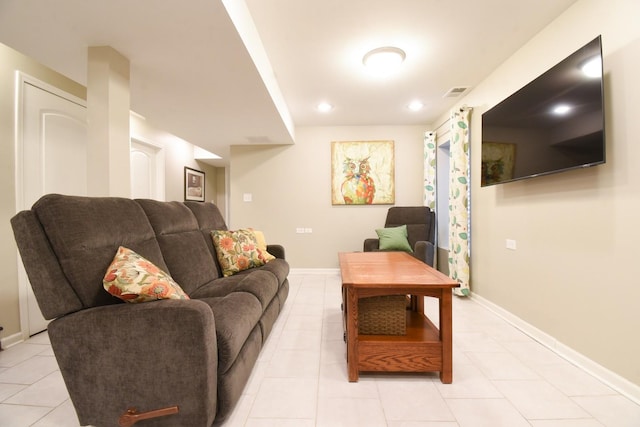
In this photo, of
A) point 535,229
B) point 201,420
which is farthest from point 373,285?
Result: point 535,229

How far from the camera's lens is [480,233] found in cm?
287

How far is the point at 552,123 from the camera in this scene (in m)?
1.87

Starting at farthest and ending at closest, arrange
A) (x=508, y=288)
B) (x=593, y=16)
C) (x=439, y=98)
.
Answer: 1. (x=439, y=98)
2. (x=508, y=288)
3. (x=593, y=16)

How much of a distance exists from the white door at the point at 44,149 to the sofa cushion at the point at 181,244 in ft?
4.17

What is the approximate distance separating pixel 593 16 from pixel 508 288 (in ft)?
6.80

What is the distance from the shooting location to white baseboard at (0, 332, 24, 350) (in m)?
2.02

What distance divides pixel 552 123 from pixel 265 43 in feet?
7.42

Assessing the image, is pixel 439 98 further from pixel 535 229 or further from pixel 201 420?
pixel 201 420

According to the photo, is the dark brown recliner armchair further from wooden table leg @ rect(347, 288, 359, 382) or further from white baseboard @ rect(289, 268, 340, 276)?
wooden table leg @ rect(347, 288, 359, 382)

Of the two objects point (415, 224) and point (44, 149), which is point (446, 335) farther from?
point (44, 149)

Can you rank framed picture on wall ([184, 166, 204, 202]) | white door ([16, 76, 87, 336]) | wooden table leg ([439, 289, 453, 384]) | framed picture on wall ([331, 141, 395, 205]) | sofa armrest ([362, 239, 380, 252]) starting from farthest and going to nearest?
framed picture on wall ([184, 166, 204, 202]), framed picture on wall ([331, 141, 395, 205]), sofa armrest ([362, 239, 380, 252]), white door ([16, 76, 87, 336]), wooden table leg ([439, 289, 453, 384])

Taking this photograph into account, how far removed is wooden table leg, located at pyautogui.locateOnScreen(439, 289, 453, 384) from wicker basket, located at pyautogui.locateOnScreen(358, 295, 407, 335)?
23 centimetres

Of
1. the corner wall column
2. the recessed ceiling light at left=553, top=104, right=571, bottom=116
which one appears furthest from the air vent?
the corner wall column

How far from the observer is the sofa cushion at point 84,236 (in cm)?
112
